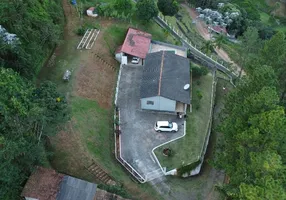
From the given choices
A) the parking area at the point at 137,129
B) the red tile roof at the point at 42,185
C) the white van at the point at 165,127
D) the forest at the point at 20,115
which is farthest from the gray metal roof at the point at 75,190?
the white van at the point at 165,127

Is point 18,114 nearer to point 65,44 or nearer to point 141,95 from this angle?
point 141,95

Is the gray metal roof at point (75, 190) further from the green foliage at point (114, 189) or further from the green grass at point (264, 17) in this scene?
the green grass at point (264, 17)

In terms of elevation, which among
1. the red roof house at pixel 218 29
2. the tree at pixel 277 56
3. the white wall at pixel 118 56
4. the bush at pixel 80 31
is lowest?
the red roof house at pixel 218 29

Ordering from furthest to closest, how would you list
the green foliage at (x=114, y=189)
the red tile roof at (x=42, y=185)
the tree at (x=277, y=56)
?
1. the tree at (x=277, y=56)
2. the green foliage at (x=114, y=189)
3. the red tile roof at (x=42, y=185)

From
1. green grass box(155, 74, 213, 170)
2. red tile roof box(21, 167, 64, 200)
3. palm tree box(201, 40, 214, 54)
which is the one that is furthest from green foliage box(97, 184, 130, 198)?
palm tree box(201, 40, 214, 54)

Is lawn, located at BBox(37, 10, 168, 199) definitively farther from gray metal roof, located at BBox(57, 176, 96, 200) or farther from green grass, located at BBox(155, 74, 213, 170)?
gray metal roof, located at BBox(57, 176, 96, 200)

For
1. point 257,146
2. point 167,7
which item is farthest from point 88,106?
point 167,7

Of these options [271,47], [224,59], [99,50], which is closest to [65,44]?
[99,50]
